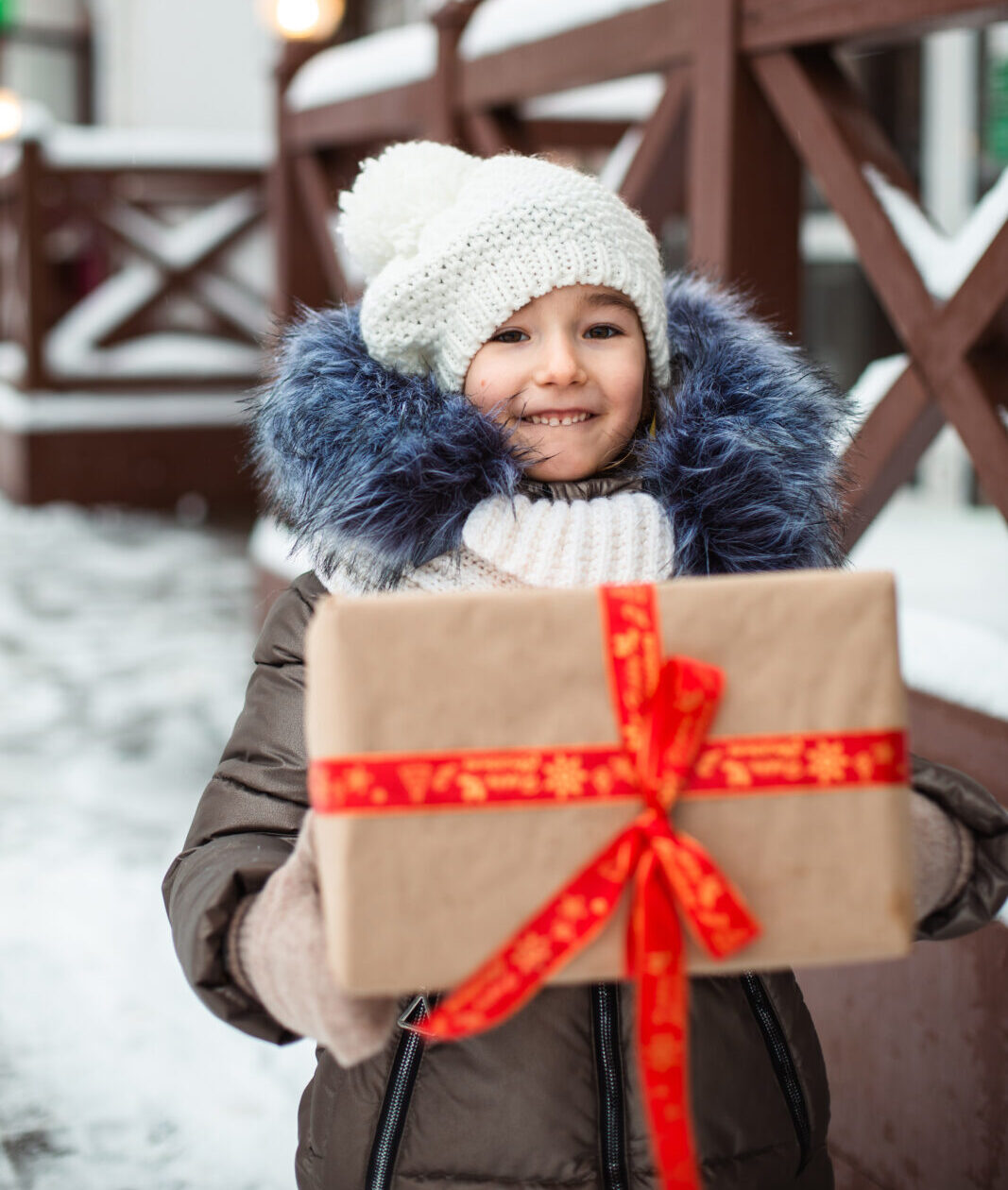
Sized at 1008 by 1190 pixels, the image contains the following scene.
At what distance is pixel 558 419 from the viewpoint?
118cm

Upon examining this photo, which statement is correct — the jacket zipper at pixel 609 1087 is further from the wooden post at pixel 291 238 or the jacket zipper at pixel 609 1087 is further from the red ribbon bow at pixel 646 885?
the wooden post at pixel 291 238

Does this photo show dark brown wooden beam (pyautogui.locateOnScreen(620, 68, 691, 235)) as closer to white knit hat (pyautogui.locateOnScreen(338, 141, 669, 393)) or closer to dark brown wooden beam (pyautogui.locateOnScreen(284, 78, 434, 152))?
dark brown wooden beam (pyautogui.locateOnScreen(284, 78, 434, 152))

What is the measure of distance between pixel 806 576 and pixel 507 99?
2.09 meters

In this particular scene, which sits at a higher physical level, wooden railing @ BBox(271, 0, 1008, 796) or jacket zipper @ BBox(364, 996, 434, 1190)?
wooden railing @ BBox(271, 0, 1008, 796)

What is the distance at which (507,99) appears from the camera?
106 inches

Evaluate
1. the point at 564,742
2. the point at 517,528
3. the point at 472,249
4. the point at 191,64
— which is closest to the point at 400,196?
the point at 472,249

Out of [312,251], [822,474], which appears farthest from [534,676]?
[312,251]

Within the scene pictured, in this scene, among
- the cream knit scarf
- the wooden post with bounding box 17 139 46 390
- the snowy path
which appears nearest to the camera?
the cream knit scarf

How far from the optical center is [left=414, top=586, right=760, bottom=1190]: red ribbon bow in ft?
2.64

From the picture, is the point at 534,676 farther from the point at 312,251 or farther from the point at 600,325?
the point at 312,251

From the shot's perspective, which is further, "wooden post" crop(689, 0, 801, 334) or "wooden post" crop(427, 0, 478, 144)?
"wooden post" crop(427, 0, 478, 144)

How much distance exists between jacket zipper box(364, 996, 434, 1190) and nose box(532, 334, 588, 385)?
0.51 meters

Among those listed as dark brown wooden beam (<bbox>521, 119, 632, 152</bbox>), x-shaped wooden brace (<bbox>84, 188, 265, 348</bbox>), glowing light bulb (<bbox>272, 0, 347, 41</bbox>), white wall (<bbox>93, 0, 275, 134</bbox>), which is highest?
white wall (<bbox>93, 0, 275, 134</bbox>)

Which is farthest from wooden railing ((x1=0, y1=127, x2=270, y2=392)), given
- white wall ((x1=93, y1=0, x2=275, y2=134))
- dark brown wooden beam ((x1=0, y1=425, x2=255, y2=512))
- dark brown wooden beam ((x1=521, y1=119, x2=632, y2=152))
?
dark brown wooden beam ((x1=521, y1=119, x2=632, y2=152))
